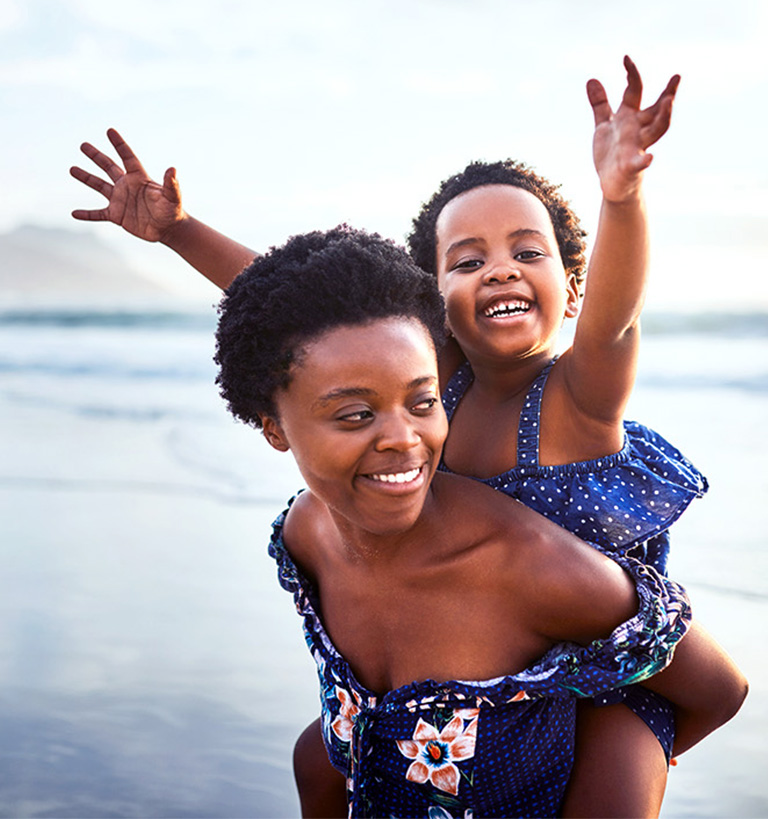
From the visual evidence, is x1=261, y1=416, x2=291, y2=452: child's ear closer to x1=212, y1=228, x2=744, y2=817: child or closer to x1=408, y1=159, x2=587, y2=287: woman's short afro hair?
x1=212, y1=228, x2=744, y2=817: child

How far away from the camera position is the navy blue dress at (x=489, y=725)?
188cm

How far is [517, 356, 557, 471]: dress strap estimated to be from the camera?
224cm

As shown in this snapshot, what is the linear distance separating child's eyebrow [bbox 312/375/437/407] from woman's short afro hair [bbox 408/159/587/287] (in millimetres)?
764

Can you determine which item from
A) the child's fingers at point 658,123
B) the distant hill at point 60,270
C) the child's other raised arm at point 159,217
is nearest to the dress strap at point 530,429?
the child's fingers at point 658,123

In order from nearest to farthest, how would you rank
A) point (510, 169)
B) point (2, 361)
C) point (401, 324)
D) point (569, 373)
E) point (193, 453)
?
point (401, 324), point (569, 373), point (510, 169), point (193, 453), point (2, 361)

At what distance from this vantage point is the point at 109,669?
360cm

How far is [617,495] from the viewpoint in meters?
2.20

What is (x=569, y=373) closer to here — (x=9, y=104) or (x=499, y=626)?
(x=499, y=626)

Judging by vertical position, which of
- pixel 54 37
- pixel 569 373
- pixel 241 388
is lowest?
pixel 241 388

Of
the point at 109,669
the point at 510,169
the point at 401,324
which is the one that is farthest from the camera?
the point at 109,669

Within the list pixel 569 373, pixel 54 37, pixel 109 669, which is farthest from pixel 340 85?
pixel 569 373

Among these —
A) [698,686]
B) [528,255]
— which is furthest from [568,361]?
[698,686]

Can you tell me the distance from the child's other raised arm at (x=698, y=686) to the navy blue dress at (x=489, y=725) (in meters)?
0.15

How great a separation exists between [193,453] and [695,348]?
18.5ft
